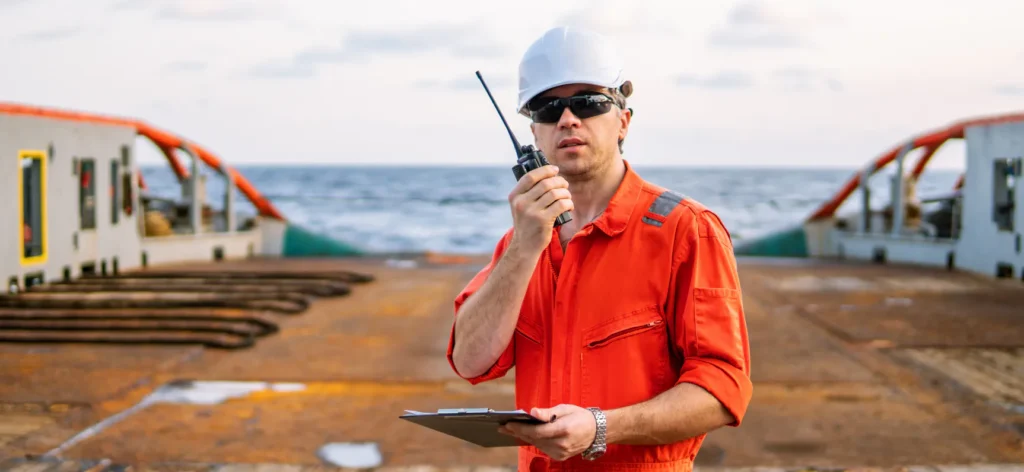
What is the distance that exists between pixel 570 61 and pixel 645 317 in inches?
25.1

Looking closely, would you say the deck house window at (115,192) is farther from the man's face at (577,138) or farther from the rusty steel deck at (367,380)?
the man's face at (577,138)

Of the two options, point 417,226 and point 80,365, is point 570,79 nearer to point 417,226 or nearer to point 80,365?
point 80,365

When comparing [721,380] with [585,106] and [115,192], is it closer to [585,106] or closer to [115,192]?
A: [585,106]

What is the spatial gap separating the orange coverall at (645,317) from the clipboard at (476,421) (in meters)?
0.21

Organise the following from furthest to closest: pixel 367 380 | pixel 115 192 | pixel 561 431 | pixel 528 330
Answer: pixel 115 192 < pixel 367 380 < pixel 528 330 < pixel 561 431

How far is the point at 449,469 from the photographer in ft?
15.9

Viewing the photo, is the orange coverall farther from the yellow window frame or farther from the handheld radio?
the yellow window frame

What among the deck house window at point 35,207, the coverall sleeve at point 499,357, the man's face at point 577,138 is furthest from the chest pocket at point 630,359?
the deck house window at point 35,207

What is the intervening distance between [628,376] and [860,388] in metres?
4.87

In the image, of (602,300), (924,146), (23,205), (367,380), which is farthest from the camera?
(924,146)

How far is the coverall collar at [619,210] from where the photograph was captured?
228 cm

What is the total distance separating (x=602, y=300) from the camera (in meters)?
2.26

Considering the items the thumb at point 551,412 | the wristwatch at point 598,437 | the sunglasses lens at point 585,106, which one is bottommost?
the wristwatch at point 598,437

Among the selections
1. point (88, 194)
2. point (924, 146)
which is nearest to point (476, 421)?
point (88, 194)
